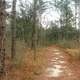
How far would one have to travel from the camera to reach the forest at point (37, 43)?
988 centimetres

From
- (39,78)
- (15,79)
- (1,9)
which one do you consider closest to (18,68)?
(39,78)

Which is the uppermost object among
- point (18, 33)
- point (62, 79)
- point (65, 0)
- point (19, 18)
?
point (65, 0)

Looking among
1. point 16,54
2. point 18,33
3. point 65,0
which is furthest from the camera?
point 65,0

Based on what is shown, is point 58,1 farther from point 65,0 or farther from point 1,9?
point 1,9

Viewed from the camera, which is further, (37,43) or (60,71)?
(37,43)

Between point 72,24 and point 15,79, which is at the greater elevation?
point 72,24

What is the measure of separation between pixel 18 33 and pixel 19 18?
145 inches

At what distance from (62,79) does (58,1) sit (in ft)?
115

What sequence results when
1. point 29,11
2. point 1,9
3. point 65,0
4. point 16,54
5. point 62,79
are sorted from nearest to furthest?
point 1,9 → point 62,79 → point 16,54 → point 29,11 → point 65,0

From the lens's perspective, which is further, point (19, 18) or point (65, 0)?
point (65, 0)

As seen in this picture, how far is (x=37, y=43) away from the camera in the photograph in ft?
108

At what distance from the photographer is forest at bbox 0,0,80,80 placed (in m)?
9.88

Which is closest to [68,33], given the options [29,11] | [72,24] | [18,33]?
[72,24]

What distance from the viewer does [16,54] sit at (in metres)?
12.6
